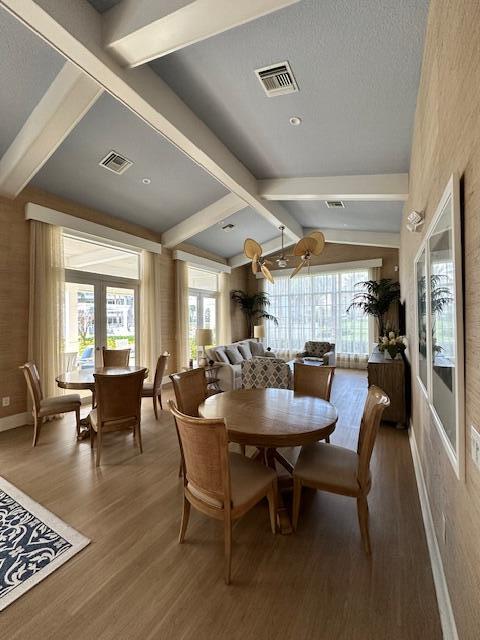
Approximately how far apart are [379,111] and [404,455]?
3.42 m

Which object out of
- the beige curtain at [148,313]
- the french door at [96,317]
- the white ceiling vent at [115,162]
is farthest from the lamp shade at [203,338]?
the white ceiling vent at [115,162]

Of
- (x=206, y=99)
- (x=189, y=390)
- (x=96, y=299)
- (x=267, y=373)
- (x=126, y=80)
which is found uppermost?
(x=206, y=99)

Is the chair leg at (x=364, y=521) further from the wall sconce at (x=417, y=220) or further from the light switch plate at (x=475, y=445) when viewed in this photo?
the wall sconce at (x=417, y=220)

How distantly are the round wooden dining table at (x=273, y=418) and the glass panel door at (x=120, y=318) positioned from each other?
3527 mm

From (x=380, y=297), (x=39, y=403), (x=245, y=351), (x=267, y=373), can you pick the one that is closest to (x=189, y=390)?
(x=267, y=373)

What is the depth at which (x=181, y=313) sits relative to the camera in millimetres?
6582

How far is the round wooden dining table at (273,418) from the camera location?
1.83 metres

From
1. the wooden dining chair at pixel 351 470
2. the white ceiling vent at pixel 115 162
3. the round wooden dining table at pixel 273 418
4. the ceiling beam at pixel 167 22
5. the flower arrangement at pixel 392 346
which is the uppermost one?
the white ceiling vent at pixel 115 162

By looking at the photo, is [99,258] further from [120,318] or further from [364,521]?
[364,521]

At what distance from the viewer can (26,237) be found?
13.4ft

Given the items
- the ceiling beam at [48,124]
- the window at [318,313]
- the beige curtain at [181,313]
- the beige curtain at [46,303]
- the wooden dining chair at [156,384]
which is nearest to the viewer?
the ceiling beam at [48,124]

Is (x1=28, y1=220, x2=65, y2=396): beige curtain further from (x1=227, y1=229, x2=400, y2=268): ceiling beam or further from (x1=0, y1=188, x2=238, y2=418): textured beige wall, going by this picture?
(x1=227, y1=229, x2=400, y2=268): ceiling beam

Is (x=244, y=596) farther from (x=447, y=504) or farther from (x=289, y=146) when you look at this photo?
(x=289, y=146)

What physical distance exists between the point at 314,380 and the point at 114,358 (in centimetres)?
316
